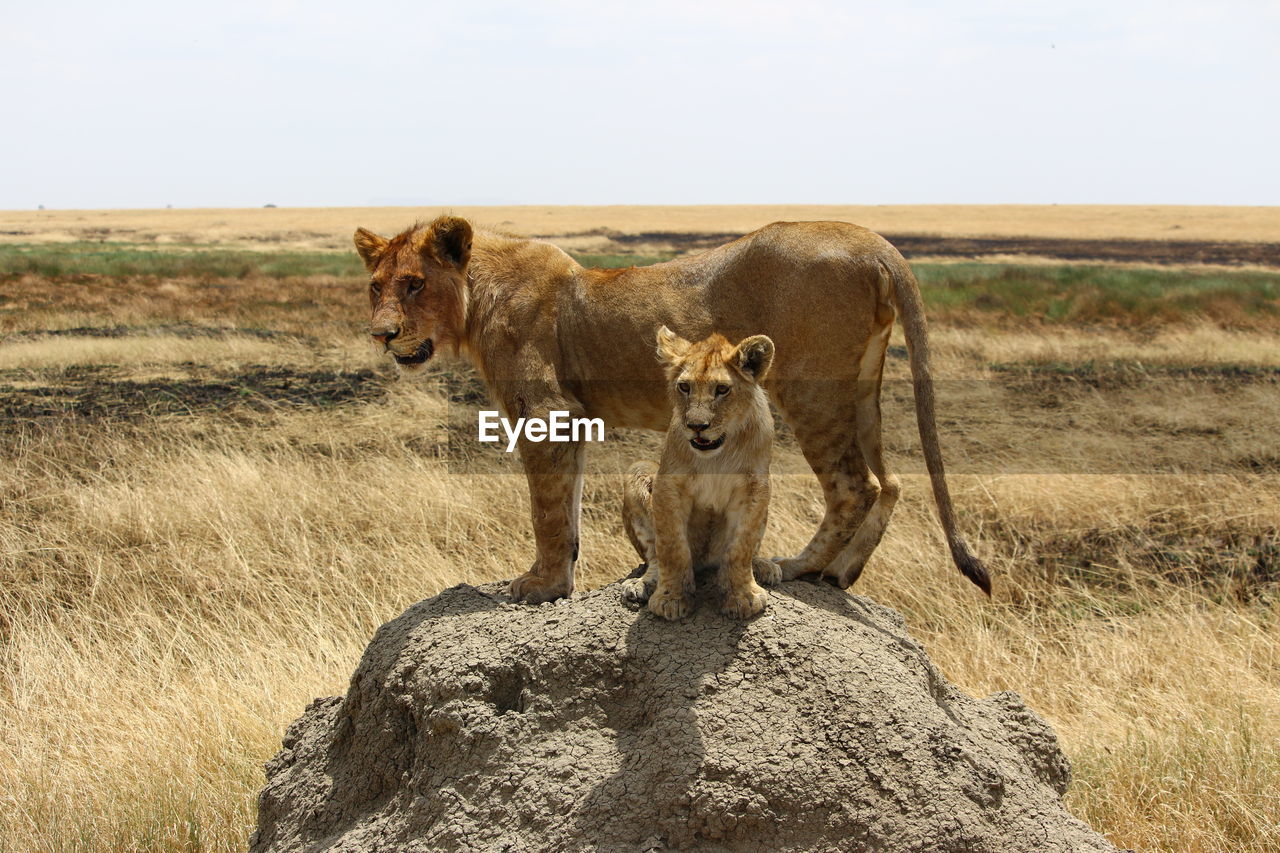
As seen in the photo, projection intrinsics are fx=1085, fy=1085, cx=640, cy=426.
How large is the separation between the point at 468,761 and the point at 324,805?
0.77 m

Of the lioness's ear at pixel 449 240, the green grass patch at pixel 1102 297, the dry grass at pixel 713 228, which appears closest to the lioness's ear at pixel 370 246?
the lioness's ear at pixel 449 240

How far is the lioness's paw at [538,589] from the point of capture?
496cm

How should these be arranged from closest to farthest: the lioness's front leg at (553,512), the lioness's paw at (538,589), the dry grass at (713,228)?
the lioness's paw at (538,589), the lioness's front leg at (553,512), the dry grass at (713,228)

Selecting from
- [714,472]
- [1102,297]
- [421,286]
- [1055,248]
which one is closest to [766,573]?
[714,472]

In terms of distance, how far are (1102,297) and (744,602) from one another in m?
26.8

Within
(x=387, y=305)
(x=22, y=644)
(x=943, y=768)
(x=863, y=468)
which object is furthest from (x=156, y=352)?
(x=943, y=768)

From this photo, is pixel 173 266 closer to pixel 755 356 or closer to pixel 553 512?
pixel 553 512

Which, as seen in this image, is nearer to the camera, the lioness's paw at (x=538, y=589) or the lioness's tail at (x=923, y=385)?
the lioness's tail at (x=923, y=385)

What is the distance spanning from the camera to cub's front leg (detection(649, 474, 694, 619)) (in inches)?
149

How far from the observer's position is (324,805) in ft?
14.2

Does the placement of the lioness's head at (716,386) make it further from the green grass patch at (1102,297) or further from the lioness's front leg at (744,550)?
the green grass patch at (1102,297)

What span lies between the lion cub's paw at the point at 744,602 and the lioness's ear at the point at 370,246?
2669 mm

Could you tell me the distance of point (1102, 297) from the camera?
27797mm

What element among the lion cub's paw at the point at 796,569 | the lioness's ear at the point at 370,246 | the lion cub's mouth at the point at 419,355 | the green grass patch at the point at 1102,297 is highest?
the lioness's ear at the point at 370,246
